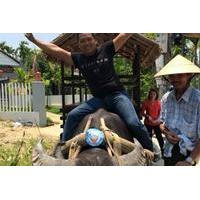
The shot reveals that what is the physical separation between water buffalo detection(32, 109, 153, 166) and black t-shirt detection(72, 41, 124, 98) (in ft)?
0.76

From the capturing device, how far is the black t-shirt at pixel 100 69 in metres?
3.67

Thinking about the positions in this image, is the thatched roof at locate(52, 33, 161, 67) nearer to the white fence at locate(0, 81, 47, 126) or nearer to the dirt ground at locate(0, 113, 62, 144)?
the dirt ground at locate(0, 113, 62, 144)

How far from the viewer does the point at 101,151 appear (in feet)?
10.1

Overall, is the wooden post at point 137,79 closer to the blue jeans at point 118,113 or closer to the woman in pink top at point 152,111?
the woman in pink top at point 152,111

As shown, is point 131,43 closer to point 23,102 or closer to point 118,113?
point 118,113

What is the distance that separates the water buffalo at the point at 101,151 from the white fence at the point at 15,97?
7966 millimetres

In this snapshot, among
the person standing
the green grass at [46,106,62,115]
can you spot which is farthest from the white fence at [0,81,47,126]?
the person standing

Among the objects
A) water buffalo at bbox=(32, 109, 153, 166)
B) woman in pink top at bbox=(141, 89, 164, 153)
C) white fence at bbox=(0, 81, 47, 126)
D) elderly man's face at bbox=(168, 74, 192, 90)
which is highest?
elderly man's face at bbox=(168, 74, 192, 90)

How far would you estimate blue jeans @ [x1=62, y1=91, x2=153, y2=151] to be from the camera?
3672 millimetres

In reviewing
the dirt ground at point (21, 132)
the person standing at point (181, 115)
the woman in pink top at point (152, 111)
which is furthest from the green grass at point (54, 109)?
the person standing at point (181, 115)

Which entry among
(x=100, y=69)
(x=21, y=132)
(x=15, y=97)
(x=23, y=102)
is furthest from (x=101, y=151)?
(x=15, y=97)

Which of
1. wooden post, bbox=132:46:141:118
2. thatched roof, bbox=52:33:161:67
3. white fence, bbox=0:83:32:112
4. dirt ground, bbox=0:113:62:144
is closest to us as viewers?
thatched roof, bbox=52:33:161:67
